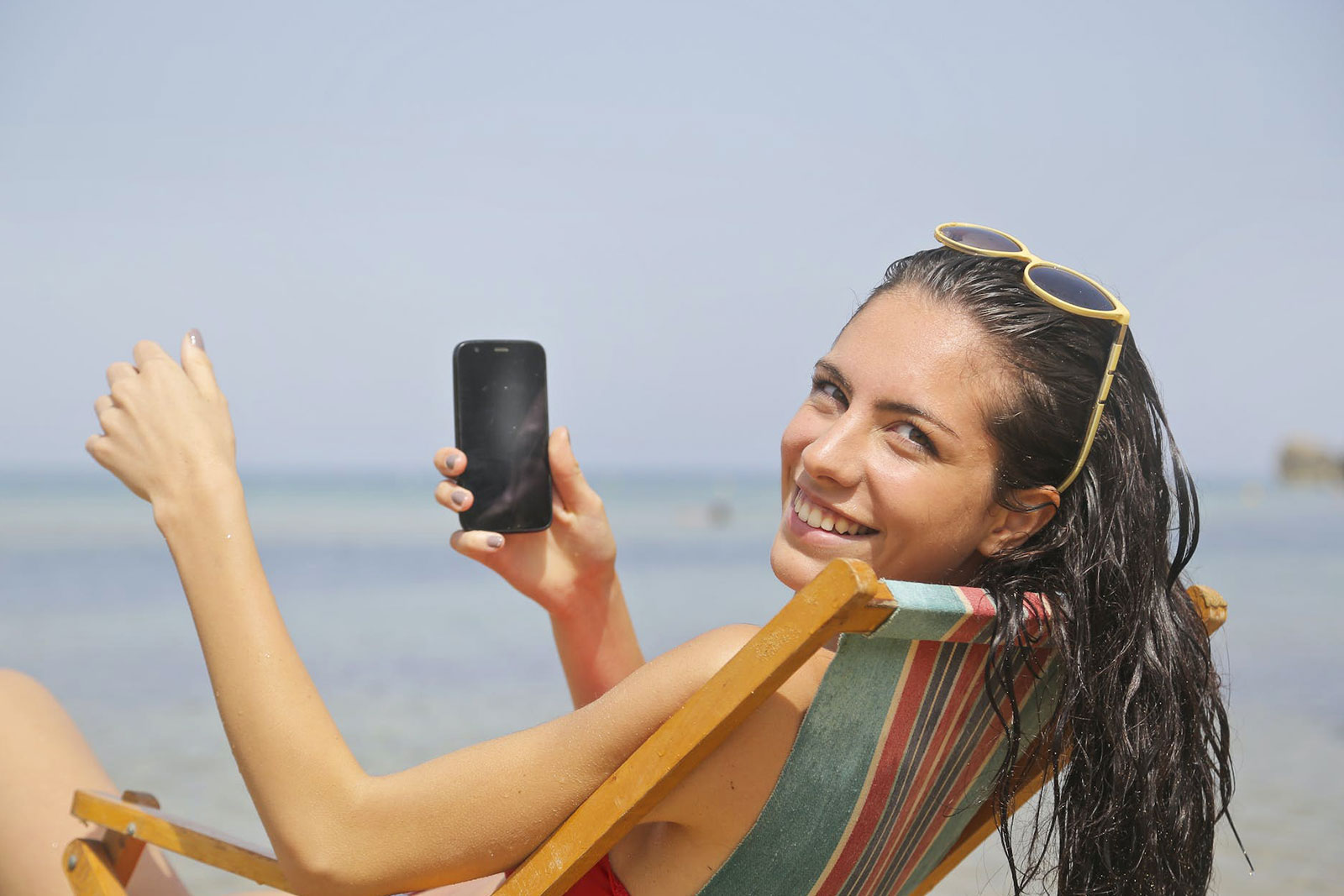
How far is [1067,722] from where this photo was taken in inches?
67.0

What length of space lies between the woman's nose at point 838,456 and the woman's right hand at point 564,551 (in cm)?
69

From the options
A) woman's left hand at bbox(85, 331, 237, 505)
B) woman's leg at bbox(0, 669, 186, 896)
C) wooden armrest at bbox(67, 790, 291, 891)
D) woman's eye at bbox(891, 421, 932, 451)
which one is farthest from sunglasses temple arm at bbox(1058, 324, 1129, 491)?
woman's leg at bbox(0, 669, 186, 896)

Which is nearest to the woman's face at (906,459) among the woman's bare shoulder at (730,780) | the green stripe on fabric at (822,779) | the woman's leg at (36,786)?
the woman's bare shoulder at (730,780)

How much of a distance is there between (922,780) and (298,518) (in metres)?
29.8

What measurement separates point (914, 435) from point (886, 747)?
1.70ft

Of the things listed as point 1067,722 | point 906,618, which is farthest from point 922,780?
point 906,618

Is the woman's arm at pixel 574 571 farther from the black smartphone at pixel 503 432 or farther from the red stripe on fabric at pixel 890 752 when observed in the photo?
the red stripe on fabric at pixel 890 752

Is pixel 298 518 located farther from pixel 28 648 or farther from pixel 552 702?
pixel 552 702

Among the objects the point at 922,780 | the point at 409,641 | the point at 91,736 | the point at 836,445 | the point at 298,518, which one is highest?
the point at 836,445

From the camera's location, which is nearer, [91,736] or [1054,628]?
[1054,628]

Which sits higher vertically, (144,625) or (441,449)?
(441,449)

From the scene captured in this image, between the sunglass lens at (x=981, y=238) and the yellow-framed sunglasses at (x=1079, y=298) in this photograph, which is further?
the sunglass lens at (x=981, y=238)

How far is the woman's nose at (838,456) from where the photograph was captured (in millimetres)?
1828

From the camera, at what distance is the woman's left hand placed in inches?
67.7
